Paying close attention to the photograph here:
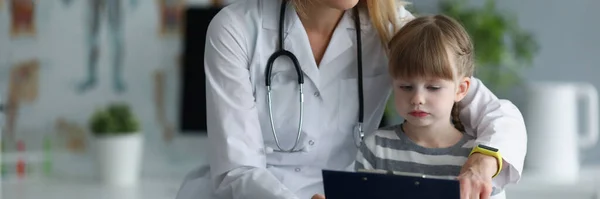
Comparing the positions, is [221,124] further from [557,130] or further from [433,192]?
[557,130]

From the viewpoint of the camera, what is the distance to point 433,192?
1.32 meters

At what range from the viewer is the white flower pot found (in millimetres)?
3111

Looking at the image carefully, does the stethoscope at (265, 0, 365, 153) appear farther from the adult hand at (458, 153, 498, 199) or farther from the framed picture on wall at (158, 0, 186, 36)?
the framed picture on wall at (158, 0, 186, 36)

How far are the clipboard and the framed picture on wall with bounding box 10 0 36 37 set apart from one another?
2016 mm

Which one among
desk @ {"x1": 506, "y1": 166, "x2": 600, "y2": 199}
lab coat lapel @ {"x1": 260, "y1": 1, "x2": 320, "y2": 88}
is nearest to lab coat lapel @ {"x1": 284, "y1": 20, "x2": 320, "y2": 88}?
lab coat lapel @ {"x1": 260, "y1": 1, "x2": 320, "y2": 88}

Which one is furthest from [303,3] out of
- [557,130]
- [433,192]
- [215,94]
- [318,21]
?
[557,130]

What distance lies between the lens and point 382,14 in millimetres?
1803

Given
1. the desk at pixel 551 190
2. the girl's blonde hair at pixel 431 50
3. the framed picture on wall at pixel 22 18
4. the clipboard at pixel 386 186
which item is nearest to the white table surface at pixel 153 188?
the desk at pixel 551 190

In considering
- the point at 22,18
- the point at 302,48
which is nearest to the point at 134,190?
the point at 22,18

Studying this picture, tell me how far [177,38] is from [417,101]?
65.0 inches

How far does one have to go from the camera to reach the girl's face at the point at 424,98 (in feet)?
5.39

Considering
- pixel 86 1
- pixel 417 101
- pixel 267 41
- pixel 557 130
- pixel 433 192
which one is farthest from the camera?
pixel 86 1

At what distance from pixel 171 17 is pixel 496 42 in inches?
42.2

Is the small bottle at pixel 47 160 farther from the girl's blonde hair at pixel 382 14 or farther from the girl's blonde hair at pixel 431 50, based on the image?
the girl's blonde hair at pixel 431 50
